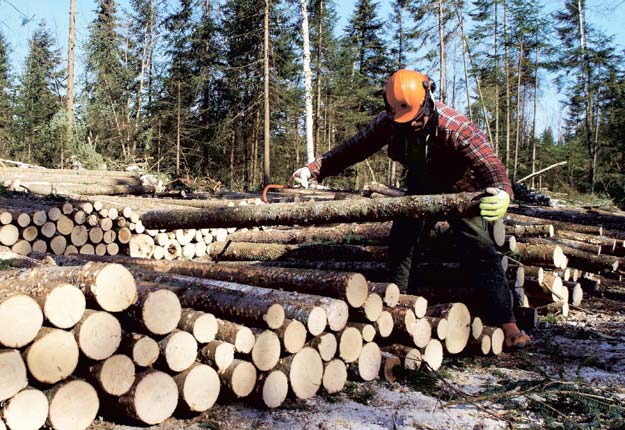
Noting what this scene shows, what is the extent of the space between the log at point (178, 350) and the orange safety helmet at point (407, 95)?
85.9 inches

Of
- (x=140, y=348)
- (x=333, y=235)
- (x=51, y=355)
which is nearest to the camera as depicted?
(x=51, y=355)

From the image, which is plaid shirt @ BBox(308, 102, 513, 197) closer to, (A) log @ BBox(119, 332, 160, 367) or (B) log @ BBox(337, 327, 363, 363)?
(B) log @ BBox(337, 327, 363, 363)

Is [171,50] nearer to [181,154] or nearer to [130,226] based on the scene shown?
[181,154]

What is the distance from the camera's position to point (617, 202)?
18.4 m

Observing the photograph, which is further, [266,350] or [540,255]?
[540,255]

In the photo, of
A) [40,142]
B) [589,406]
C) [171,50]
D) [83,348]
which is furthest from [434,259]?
[171,50]

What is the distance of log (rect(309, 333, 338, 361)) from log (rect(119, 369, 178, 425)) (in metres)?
0.91

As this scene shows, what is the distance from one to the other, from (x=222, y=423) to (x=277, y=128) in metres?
24.8

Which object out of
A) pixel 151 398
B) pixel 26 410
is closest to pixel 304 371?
pixel 151 398

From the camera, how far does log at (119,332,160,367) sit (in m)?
2.56

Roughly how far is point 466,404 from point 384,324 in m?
0.79

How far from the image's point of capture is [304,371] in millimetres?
3033

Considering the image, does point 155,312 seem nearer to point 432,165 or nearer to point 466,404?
point 466,404

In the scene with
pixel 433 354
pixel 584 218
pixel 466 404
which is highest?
pixel 584 218
